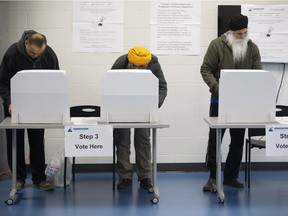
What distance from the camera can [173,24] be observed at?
463 centimetres

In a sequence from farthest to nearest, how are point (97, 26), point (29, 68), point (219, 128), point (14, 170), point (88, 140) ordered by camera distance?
point (97, 26) < point (29, 68) < point (14, 170) < point (219, 128) < point (88, 140)

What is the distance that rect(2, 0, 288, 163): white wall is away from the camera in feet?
15.0

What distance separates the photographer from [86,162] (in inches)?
188

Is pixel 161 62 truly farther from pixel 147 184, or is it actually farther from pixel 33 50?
pixel 33 50

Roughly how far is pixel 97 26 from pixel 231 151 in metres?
1.68

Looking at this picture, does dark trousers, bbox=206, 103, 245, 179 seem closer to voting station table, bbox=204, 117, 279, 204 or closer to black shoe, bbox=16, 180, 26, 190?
voting station table, bbox=204, 117, 279, 204

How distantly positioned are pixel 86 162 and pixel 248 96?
196 centimetres

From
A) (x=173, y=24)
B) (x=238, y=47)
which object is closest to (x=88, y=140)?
(x=238, y=47)

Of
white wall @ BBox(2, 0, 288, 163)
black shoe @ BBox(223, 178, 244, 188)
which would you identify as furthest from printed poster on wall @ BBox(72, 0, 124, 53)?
black shoe @ BBox(223, 178, 244, 188)

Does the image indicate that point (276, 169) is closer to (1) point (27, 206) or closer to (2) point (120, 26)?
(2) point (120, 26)

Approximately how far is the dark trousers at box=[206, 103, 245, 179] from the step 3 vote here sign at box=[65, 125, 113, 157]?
1.03 m

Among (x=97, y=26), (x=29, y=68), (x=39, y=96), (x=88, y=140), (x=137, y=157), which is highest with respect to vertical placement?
(x=97, y=26)

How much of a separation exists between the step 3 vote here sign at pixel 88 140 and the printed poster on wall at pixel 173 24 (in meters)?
1.54

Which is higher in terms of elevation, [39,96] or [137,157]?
[39,96]
